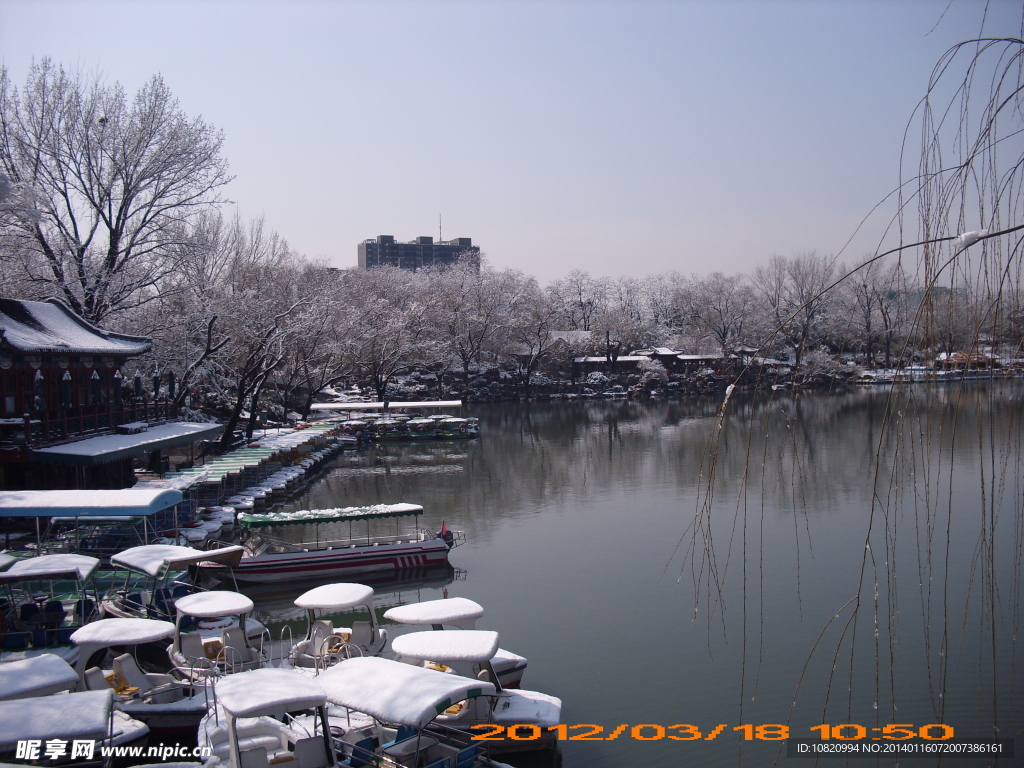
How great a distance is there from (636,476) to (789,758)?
16941 mm

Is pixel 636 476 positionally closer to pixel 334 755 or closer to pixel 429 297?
pixel 334 755

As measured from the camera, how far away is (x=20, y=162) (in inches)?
880

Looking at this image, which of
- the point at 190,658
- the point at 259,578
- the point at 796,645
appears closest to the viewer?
the point at 190,658

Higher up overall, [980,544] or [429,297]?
[429,297]

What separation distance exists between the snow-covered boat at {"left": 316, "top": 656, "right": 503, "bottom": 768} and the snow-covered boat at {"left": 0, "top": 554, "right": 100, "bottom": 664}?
4.33m

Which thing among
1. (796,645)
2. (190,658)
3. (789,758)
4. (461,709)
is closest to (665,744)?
(789,758)

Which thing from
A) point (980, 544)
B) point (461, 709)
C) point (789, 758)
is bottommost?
point (789, 758)

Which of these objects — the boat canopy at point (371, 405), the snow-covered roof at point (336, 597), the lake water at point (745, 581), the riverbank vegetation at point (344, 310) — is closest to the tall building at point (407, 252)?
the riverbank vegetation at point (344, 310)

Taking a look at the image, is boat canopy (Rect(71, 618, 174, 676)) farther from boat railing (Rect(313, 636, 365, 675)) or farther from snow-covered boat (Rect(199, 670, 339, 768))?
boat railing (Rect(313, 636, 365, 675))

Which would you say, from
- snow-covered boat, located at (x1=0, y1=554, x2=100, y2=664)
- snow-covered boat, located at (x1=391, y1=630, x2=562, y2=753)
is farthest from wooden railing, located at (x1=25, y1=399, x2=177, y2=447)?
snow-covered boat, located at (x1=391, y1=630, x2=562, y2=753)

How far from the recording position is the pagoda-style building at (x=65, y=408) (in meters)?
15.9

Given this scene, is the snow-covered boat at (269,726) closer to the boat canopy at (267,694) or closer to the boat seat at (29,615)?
the boat canopy at (267,694)

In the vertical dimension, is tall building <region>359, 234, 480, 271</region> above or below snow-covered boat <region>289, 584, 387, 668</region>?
above

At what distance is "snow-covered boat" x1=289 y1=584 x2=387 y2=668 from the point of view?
10272mm
